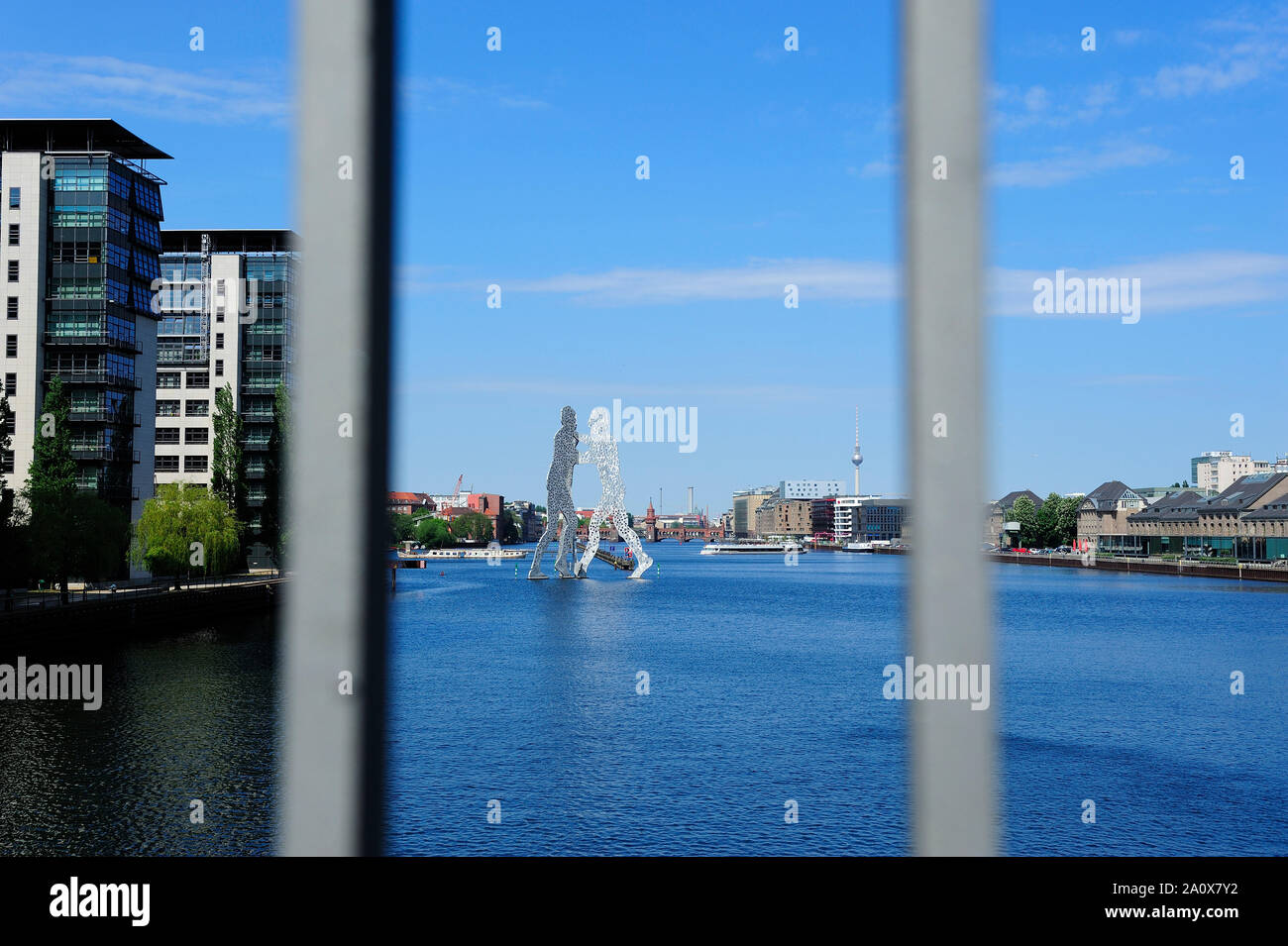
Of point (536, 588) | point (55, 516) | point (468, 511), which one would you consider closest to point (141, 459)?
point (55, 516)

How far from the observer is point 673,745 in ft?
64.7

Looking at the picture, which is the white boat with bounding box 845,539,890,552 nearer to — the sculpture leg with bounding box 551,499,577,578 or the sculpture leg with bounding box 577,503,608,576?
the sculpture leg with bounding box 551,499,577,578

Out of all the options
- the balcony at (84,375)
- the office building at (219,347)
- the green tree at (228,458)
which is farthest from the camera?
the office building at (219,347)

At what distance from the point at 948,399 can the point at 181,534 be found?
138 feet

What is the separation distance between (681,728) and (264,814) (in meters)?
8.84

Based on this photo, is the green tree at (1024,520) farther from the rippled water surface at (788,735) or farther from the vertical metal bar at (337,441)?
the vertical metal bar at (337,441)

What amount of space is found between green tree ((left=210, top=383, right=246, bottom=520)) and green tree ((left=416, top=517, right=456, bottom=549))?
64678mm

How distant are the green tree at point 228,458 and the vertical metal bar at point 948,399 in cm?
4946

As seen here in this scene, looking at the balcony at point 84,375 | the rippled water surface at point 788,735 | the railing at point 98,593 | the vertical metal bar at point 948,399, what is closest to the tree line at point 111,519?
the railing at point 98,593

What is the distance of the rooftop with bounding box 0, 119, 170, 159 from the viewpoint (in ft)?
134

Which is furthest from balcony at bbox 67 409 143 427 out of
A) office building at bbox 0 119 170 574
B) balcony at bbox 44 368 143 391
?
balcony at bbox 44 368 143 391

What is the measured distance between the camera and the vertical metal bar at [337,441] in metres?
1.50

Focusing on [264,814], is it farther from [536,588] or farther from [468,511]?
[468,511]

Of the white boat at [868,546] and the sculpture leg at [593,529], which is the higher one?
the sculpture leg at [593,529]
